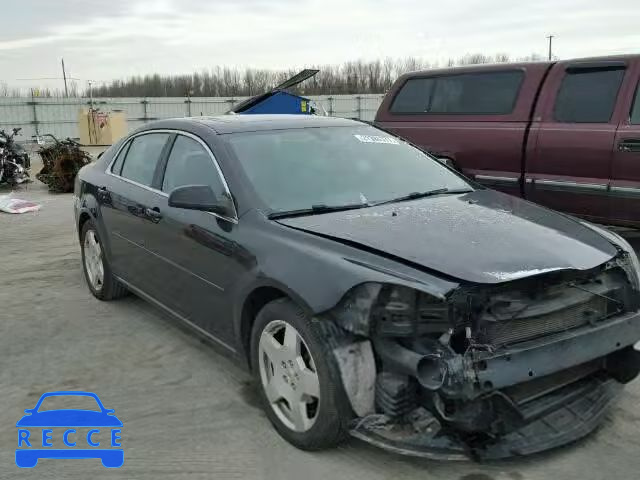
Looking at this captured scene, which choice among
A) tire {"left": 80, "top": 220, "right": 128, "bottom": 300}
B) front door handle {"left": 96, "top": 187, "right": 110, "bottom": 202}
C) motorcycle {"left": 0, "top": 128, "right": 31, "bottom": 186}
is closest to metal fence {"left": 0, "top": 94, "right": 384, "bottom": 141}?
motorcycle {"left": 0, "top": 128, "right": 31, "bottom": 186}

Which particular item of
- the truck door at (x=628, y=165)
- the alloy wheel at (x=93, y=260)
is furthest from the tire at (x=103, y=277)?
the truck door at (x=628, y=165)

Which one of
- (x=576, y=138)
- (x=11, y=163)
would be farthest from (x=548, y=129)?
(x=11, y=163)

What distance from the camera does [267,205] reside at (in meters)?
3.45

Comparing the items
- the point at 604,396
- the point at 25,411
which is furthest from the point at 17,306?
the point at 604,396

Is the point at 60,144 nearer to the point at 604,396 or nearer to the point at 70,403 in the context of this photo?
the point at 70,403

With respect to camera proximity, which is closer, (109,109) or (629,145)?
(629,145)

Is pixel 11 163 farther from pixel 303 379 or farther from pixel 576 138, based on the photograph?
pixel 303 379

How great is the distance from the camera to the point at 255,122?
4195 mm

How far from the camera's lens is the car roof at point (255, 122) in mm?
4078

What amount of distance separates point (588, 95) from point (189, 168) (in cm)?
416

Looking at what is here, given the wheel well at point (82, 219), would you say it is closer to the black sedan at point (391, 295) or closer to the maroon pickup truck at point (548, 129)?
the black sedan at point (391, 295)

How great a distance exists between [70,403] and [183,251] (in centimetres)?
107

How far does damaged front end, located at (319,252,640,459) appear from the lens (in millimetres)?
2584

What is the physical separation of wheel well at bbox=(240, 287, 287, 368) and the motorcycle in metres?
11.4
